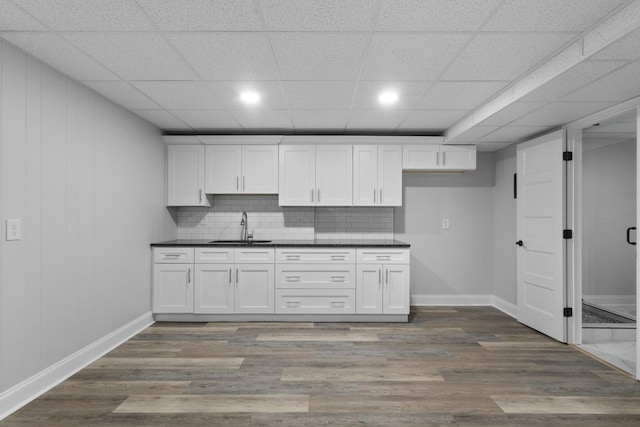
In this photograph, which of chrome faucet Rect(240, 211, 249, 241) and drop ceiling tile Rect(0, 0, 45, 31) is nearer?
drop ceiling tile Rect(0, 0, 45, 31)

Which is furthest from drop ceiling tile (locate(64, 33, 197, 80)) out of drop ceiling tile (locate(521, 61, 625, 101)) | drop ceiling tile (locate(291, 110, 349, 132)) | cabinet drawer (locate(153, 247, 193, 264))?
drop ceiling tile (locate(521, 61, 625, 101))

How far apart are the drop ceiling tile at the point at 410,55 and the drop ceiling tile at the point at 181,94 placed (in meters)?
1.37

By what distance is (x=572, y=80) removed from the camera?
2.42m

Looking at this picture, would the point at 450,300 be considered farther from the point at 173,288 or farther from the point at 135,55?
the point at 135,55

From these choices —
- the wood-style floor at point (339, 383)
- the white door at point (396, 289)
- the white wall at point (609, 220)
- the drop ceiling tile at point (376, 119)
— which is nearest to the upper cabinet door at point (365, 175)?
the drop ceiling tile at point (376, 119)

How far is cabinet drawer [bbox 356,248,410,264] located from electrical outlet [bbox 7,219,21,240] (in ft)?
9.95

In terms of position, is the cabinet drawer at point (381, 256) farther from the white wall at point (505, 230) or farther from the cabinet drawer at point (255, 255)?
the white wall at point (505, 230)

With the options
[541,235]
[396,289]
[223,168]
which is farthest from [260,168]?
[541,235]

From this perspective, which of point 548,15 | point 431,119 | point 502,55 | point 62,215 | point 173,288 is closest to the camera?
point 548,15

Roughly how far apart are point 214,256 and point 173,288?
58 centimetres

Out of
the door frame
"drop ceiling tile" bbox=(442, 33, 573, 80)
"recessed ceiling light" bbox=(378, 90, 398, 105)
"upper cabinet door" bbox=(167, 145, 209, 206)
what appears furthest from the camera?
"upper cabinet door" bbox=(167, 145, 209, 206)

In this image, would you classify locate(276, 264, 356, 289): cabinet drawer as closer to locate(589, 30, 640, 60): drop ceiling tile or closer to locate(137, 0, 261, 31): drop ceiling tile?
locate(137, 0, 261, 31): drop ceiling tile

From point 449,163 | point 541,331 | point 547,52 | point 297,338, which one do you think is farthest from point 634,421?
point 449,163

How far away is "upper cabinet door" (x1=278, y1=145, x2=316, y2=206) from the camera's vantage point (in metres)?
4.53
